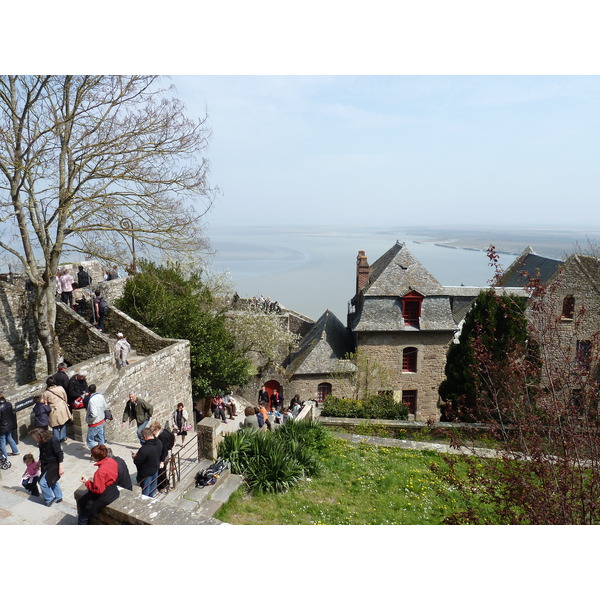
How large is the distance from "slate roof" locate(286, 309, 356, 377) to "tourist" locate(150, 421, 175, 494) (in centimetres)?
1275

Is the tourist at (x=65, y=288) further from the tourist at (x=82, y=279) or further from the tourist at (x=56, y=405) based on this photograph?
the tourist at (x=56, y=405)

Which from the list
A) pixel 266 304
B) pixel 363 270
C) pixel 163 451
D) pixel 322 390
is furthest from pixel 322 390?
pixel 163 451

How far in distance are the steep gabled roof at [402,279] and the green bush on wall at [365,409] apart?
5774 millimetres

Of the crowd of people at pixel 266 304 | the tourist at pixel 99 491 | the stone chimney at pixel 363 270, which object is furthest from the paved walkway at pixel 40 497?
the crowd of people at pixel 266 304

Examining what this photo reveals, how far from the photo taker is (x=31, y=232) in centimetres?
1279

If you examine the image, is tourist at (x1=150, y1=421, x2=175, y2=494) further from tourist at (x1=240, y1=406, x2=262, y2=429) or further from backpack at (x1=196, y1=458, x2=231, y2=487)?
tourist at (x1=240, y1=406, x2=262, y2=429)

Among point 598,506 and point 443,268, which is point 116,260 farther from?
point 443,268

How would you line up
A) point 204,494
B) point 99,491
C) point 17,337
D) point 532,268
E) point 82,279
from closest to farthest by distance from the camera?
point 99,491
point 204,494
point 17,337
point 82,279
point 532,268

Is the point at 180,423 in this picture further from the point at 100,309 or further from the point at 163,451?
the point at 100,309

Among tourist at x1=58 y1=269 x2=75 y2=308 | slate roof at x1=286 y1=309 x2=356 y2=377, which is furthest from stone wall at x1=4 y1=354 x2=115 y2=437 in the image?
slate roof at x1=286 y1=309 x2=356 y2=377

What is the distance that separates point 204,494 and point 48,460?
9.17ft

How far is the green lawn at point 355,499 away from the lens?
8289 millimetres

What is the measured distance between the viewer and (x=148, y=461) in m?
7.45

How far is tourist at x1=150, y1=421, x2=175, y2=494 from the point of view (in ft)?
25.9
